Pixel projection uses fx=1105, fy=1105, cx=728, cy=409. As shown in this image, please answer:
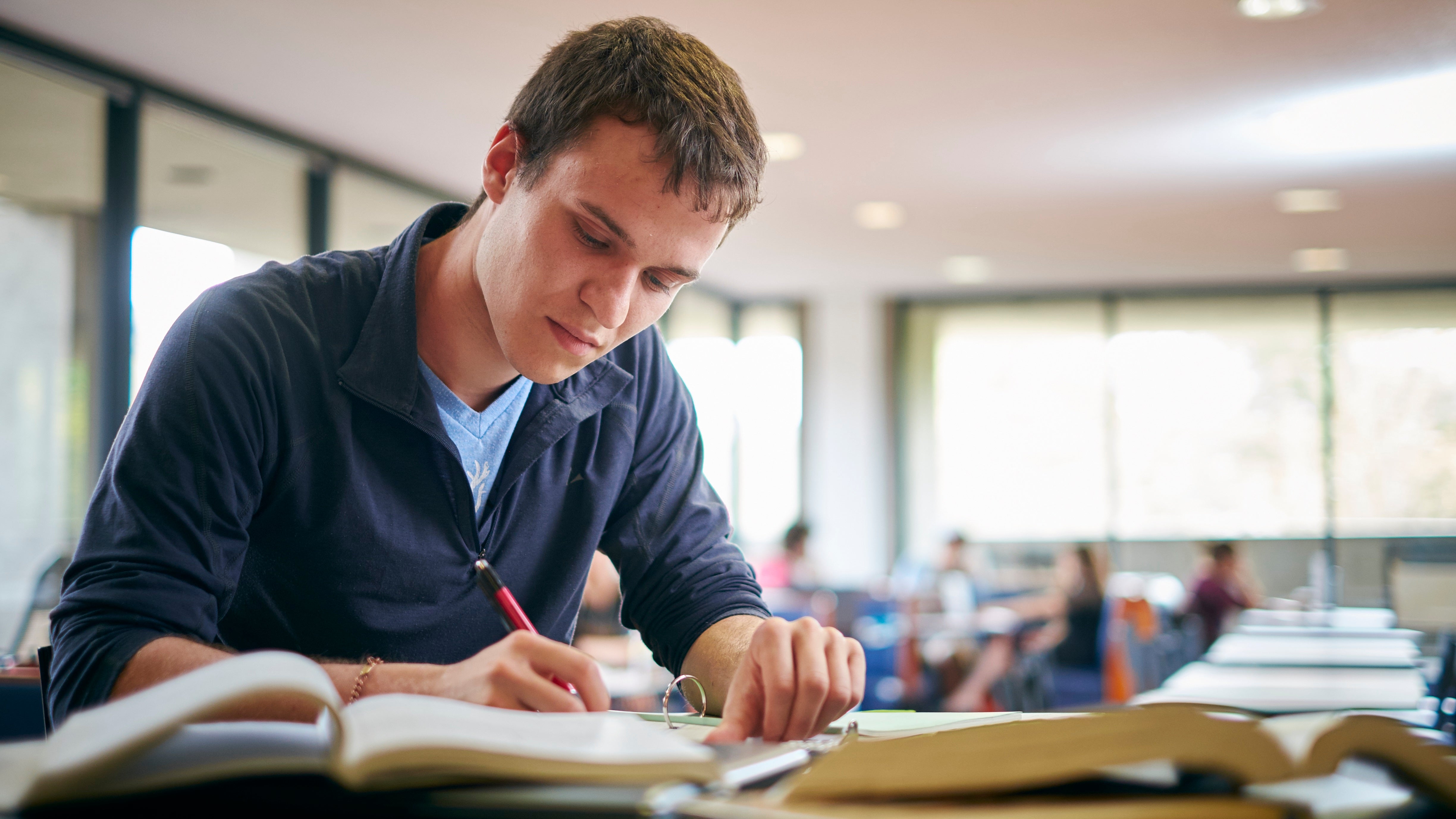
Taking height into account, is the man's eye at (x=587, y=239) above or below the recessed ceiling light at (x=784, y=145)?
below

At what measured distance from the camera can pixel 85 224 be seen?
4.11m

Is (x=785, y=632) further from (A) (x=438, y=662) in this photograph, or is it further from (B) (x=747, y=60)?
(B) (x=747, y=60)

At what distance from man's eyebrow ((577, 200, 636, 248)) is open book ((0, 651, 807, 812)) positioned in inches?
20.8

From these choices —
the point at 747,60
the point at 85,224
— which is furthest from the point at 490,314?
the point at 85,224

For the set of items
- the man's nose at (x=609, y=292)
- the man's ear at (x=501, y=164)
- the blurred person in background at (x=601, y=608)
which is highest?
the man's ear at (x=501, y=164)

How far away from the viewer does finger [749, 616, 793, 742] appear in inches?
31.0

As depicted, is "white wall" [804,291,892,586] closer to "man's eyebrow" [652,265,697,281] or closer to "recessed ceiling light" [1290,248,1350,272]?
"recessed ceiling light" [1290,248,1350,272]

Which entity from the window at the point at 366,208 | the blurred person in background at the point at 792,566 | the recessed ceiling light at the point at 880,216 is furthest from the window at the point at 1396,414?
the window at the point at 366,208

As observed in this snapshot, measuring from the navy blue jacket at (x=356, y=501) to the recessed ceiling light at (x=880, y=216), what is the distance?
540 centimetres

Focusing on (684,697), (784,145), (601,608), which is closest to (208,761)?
(684,697)

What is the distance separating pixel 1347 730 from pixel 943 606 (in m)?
6.78

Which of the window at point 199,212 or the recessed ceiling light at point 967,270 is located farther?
the recessed ceiling light at point 967,270

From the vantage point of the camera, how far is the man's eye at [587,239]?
1029mm

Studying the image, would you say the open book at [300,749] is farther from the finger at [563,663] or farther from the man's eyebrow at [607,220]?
the man's eyebrow at [607,220]
